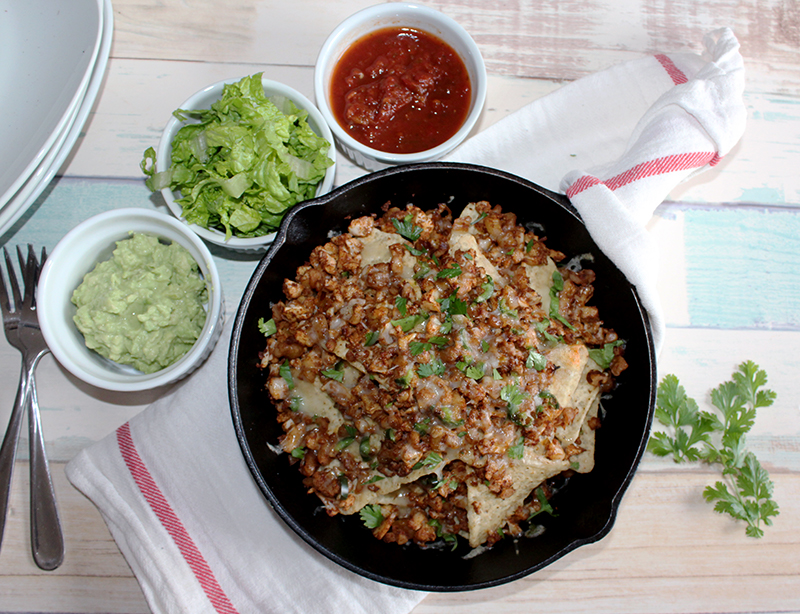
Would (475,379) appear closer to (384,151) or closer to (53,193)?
(384,151)

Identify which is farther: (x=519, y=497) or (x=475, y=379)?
(x=519, y=497)

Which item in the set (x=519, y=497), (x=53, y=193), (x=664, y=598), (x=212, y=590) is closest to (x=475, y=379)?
(x=519, y=497)

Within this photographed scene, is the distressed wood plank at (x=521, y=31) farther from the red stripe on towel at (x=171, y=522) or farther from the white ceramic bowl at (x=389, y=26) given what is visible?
the red stripe on towel at (x=171, y=522)

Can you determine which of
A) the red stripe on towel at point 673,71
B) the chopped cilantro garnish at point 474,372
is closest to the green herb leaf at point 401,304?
the chopped cilantro garnish at point 474,372

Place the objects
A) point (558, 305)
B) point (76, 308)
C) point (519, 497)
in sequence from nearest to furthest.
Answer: point (519, 497) < point (558, 305) < point (76, 308)

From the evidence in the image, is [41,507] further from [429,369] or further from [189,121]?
[429,369]

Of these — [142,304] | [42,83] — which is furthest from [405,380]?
[42,83]

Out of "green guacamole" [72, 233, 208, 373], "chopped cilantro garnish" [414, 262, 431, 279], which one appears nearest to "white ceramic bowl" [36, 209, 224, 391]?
"green guacamole" [72, 233, 208, 373]
